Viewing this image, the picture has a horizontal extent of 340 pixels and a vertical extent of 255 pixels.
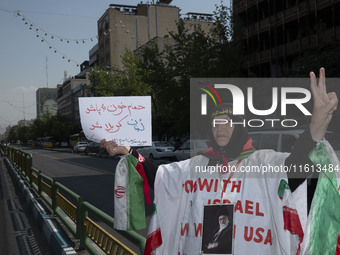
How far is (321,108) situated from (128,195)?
1.50 metres

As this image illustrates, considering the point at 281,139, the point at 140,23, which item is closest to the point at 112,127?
the point at 281,139

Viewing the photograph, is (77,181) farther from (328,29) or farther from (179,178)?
(328,29)

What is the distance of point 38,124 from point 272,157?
127m

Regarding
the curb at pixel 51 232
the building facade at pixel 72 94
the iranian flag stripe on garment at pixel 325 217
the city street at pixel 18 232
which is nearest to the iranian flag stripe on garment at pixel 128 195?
the iranian flag stripe on garment at pixel 325 217

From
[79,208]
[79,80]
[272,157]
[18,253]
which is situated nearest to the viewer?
[272,157]

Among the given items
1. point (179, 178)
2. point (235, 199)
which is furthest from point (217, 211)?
point (179, 178)

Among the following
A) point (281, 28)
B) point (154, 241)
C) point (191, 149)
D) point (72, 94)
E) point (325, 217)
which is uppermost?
point (72, 94)

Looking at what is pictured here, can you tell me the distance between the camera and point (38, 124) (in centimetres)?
12250

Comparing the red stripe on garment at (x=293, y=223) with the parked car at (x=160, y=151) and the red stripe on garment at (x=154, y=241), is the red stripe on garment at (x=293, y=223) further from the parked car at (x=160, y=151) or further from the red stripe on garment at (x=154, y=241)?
the parked car at (x=160, y=151)

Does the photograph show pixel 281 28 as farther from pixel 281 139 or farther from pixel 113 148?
pixel 113 148

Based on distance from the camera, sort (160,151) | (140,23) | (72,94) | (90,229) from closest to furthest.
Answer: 1. (90,229)
2. (160,151)
3. (140,23)
4. (72,94)

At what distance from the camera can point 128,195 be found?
287 centimetres

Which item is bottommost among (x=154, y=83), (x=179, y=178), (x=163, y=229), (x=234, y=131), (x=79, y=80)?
(x=163, y=229)

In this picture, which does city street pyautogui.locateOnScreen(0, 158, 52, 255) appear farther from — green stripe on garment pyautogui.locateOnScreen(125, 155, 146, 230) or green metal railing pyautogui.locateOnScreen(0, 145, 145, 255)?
green stripe on garment pyautogui.locateOnScreen(125, 155, 146, 230)
